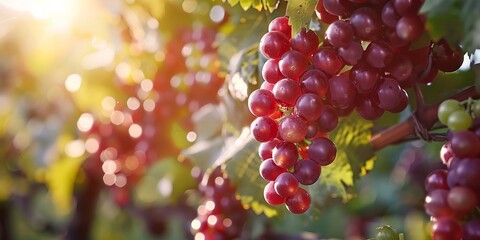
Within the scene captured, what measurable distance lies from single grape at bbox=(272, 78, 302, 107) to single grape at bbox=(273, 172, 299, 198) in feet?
0.22

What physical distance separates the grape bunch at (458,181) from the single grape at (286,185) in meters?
0.15

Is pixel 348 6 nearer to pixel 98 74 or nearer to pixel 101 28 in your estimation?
pixel 101 28

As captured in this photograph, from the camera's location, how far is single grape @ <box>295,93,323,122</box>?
551 millimetres

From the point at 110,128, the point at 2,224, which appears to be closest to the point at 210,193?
the point at 110,128

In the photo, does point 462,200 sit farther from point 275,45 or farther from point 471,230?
point 275,45

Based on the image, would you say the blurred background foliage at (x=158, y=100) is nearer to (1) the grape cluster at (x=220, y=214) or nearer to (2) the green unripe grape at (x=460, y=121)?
(1) the grape cluster at (x=220, y=214)

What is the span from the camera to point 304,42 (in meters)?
0.58

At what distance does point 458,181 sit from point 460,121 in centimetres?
6

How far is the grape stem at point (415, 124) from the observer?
71 cm

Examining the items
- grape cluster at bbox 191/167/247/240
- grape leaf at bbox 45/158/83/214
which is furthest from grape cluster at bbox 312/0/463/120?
grape leaf at bbox 45/158/83/214

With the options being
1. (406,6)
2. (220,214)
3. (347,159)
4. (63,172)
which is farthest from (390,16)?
(63,172)

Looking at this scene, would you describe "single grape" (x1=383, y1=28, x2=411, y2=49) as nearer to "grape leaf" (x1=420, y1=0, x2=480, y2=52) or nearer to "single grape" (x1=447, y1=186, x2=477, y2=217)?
"grape leaf" (x1=420, y1=0, x2=480, y2=52)

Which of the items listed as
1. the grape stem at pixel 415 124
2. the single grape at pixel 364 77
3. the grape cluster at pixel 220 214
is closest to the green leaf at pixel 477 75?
the grape stem at pixel 415 124

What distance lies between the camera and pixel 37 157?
1.91 meters
